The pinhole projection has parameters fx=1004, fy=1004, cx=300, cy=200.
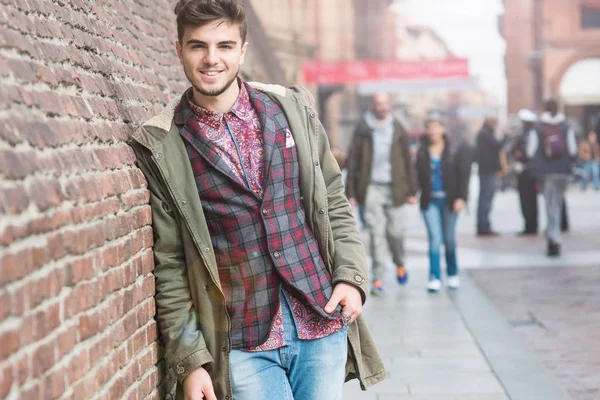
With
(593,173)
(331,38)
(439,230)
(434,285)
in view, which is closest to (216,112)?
(434,285)

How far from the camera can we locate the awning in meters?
38.5

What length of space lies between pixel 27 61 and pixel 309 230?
1.07m

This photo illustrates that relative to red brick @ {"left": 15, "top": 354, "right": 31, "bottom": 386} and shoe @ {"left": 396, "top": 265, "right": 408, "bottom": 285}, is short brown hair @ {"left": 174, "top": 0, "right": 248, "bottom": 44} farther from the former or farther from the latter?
shoe @ {"left": 396, "top": 265, "right": 408, "bottom": 285}

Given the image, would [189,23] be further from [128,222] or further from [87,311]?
[87,311]

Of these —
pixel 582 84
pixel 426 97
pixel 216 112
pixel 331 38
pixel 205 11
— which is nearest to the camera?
pixel 205 11

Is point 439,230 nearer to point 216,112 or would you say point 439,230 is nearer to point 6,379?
point 216,112

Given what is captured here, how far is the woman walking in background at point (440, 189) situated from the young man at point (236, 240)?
6.37m

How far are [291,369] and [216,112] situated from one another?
31.9 inches

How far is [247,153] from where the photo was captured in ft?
9.87

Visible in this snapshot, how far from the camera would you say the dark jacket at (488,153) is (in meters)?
15.4

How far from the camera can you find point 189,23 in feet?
9.54

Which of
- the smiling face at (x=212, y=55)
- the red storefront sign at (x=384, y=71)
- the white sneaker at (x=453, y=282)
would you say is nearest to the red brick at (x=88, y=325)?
the smiling face at (x=212, y=55)

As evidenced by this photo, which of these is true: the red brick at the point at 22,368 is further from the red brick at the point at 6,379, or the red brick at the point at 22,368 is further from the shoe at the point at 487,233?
the shoe at the point at 487,233

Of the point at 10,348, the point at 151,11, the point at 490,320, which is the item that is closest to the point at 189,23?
the point at 10,348
